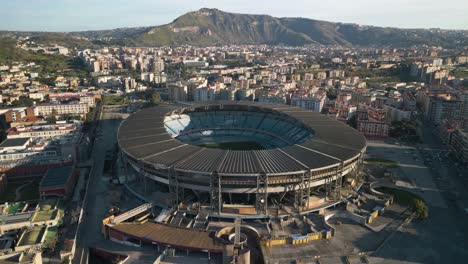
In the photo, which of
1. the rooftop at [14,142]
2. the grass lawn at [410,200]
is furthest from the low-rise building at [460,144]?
the rooftop at [14,142]

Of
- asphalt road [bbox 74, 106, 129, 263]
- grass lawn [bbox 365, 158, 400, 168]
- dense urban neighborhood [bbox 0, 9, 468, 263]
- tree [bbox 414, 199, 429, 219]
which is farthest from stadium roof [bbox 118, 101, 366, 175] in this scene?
tree [bbox 414, 199, 429, 219]

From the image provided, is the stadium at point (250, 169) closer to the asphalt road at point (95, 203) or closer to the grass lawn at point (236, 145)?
the asphalt road at point (95, 203)

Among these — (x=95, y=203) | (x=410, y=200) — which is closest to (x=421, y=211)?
(x=410, y=200)

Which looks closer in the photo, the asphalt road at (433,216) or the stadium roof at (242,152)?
the asphalt road at (433,216)

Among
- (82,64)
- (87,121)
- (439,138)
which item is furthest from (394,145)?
(82,64)

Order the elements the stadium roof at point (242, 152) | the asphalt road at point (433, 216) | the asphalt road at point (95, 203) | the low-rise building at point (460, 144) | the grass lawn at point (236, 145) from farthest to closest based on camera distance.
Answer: the grass lawn at point (236, 145), the low-rise building at point (460, 144), the stadium roof at point (242, 152), the asphalt road at point (95, 203), the asphalt road at point (433, 216)

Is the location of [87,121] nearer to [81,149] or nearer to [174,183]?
[81,149]

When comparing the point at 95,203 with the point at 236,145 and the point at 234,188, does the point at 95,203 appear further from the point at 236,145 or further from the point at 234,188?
the point at 236,145

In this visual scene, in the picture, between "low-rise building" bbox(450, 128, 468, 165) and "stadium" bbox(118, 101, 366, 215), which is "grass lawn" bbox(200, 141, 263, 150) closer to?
"stadium" bbox(118, 101, 366, 215)
